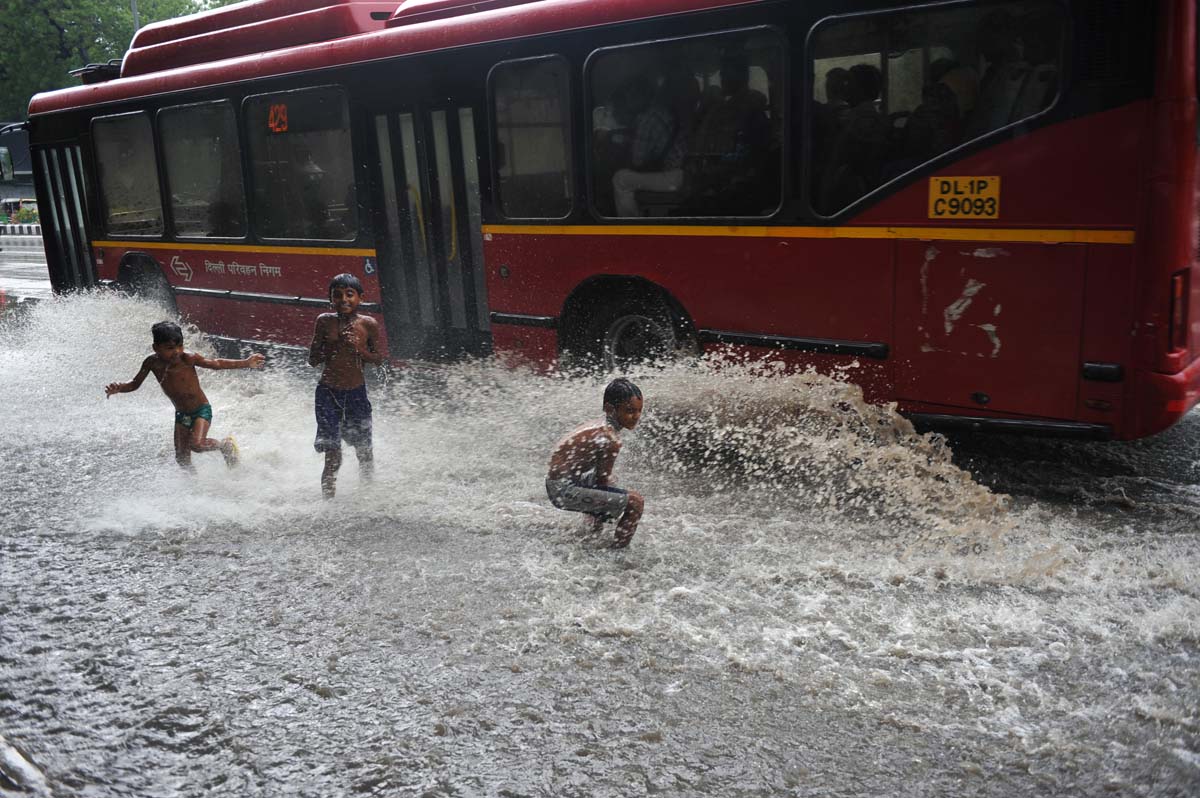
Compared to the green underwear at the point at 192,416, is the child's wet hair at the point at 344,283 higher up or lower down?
higher up

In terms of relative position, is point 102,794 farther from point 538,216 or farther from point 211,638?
point 538,216

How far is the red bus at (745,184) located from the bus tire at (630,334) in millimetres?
24

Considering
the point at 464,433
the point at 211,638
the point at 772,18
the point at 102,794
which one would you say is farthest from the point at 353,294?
the point at 102,794

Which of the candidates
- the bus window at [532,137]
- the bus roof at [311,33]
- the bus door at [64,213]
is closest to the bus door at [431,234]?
the bus window at [532,137]

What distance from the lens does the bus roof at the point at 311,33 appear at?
22.2ft

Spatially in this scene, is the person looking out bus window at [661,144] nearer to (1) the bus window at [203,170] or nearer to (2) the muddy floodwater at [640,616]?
(2) the muddy floodwater at [640,616]

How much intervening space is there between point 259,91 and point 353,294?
396 cm

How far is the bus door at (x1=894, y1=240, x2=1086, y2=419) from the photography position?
5.15 m

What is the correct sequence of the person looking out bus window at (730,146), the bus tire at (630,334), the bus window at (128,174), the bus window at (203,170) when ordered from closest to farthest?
the person looking out bus window at (730,146) < the bus tire at (630,334) < the bus window at (203,170) < the bus window at (128,174)

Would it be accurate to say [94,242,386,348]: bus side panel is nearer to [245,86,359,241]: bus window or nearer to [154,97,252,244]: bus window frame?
[154,97,252,244]: bus window frame

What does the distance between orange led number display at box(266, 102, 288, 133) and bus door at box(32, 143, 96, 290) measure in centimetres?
356

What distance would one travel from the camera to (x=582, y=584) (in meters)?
4.56

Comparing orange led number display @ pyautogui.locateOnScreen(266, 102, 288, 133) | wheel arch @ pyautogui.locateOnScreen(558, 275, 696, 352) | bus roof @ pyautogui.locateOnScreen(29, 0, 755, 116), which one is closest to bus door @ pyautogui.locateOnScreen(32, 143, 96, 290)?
bus roof @ pyautogui.locateOnScreen(29, 0, 755, 116)

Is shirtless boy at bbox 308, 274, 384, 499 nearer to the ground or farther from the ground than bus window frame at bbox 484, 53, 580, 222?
nearer to the ground
